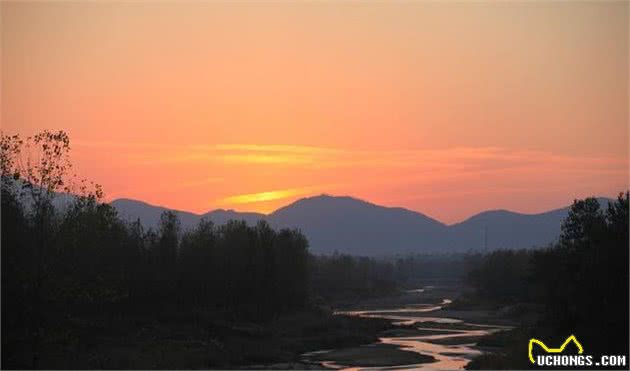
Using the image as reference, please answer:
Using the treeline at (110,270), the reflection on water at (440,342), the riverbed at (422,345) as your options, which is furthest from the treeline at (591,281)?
the treeline at (110,270)

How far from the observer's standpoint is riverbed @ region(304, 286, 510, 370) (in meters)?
Answer: 59.5

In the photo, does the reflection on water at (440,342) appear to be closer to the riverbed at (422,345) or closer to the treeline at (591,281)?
the riverbed at (422,345)

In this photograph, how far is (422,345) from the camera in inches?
2948

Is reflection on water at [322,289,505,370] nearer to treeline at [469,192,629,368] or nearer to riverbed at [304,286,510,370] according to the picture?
riverbed at [304,286,510,370]

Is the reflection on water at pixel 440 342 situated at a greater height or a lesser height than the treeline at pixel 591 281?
lesser

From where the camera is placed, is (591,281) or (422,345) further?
(422,345)

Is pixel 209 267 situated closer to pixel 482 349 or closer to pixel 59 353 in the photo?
pixel 482 349

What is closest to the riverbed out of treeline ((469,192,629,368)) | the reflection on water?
the reflection on water

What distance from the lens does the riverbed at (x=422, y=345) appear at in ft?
195

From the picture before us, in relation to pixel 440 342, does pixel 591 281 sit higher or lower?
higher

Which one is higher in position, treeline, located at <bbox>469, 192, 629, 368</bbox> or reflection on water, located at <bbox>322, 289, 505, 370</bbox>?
treeline, located at <bbox>469, 192, 629, 368</bbox>

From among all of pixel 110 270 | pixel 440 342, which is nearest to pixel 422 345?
pixel 440 342

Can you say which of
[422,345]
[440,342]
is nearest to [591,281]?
[422,345]

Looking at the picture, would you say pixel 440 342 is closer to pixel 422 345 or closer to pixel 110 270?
pixel 422 345
